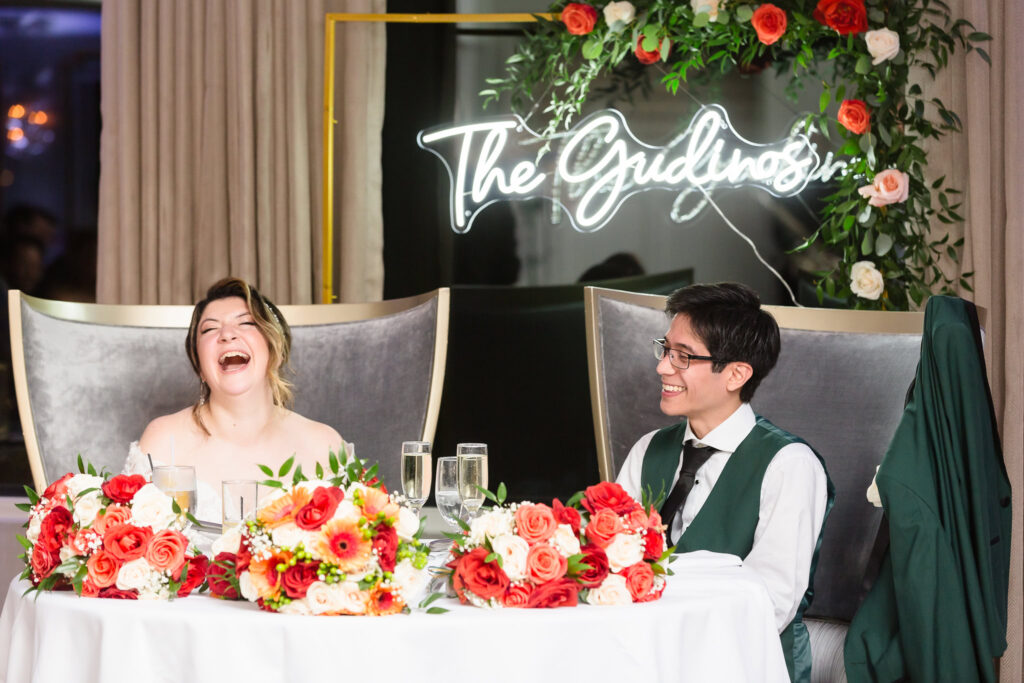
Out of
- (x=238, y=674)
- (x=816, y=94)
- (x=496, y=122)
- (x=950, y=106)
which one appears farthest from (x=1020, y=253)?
(x=238, y=674)

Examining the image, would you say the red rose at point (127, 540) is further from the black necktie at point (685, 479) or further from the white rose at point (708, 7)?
the white rose at point (708, 7)

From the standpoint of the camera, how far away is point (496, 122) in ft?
13.1

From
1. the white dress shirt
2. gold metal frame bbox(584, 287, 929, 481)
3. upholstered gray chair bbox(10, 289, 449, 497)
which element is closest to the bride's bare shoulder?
upholstered gray chair bbox(10, 289, 449, 497)

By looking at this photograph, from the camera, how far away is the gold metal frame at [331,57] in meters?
3.85

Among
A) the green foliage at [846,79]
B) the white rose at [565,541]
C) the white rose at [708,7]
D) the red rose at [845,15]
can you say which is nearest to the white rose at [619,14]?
the green foliage at [846,79]

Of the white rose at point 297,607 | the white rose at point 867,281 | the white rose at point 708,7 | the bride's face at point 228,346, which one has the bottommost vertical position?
the white rose at point 297,607

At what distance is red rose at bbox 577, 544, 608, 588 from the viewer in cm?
171

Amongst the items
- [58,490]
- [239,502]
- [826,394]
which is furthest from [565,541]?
[826,394]

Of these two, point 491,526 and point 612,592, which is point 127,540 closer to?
point 491,526

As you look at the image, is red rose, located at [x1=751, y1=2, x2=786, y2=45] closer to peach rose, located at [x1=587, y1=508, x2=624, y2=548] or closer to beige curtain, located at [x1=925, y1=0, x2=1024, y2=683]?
beige curtain, located at [x1=925, y1=0, x2=1024, y2=683]

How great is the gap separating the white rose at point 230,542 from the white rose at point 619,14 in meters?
2.47

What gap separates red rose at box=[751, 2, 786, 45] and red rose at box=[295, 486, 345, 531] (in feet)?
8.17

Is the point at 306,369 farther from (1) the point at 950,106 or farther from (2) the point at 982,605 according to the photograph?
(1) the point at 950,106

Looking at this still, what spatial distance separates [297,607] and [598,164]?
2.64m
